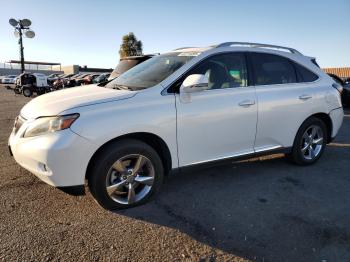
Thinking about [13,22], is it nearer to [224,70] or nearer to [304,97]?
[224,70]

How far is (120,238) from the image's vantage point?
9.86ft

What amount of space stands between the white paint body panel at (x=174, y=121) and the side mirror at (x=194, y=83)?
108 mm

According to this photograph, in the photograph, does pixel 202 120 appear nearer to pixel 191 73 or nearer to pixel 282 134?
pixel 191 73

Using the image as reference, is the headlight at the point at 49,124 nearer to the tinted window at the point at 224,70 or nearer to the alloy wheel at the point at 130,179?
the alloy wheel at the point at 130,179

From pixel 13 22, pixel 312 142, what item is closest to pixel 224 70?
pixel 312 142

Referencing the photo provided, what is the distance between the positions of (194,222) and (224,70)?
1.93m

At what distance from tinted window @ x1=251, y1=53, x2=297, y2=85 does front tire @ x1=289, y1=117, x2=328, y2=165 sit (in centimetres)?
74

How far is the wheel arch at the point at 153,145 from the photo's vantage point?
3.32m

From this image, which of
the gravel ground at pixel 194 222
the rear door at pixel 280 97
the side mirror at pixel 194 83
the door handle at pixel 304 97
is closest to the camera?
the gravel ground at pixel 194 222

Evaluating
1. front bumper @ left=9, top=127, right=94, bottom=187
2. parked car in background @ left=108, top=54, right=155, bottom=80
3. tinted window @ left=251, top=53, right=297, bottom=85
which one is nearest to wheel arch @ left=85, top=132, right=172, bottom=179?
front bumper @ left=9, top=127, right=94, bottom=187

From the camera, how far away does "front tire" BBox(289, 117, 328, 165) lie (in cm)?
493

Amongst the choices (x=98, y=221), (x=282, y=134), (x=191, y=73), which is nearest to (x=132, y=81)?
(x=191, y=73)

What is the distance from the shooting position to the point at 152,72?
13.8 feet

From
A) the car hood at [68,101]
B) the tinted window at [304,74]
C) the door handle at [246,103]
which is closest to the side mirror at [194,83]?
the car hood at [68,101]
